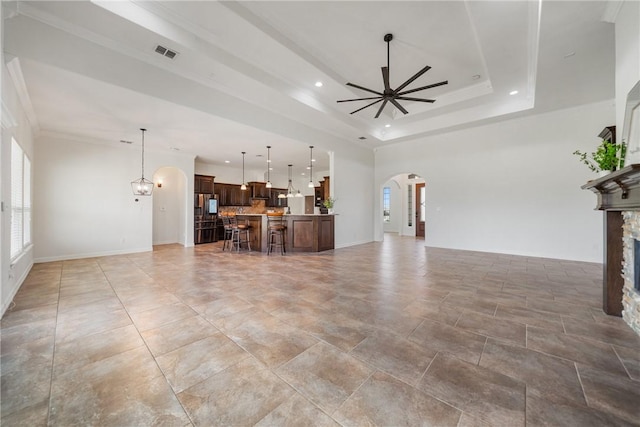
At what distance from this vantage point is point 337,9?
3268 mm

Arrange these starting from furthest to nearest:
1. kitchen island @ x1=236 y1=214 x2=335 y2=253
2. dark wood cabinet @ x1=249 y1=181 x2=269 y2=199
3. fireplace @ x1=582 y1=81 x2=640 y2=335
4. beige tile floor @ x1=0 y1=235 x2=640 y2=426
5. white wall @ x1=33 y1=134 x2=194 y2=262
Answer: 1. dark wood cabinet @ x1=249 y1=181 x2=269 y2=199
2. kitchen island @ x1=236 y1=214 x2=335 y2=253
3. white wall @ x1=33 y1=134 x2=194 y2=262
4. fireplace @ x1=582 y1=81 x2=640 y2=335
5. beige tile floor @ x1=0 y1=235 x2=640 y2=426

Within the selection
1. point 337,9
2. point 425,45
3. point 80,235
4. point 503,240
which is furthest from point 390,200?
point 80,235

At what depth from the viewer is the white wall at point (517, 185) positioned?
217 inches

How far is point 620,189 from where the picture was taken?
243cm

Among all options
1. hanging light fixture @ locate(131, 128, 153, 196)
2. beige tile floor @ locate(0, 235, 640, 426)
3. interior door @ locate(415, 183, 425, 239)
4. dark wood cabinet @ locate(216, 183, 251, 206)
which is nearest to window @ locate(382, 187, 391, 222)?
interior door @ locate(415, 183, 425, 239)

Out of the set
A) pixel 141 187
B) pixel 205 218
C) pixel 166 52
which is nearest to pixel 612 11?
pixel 166 52

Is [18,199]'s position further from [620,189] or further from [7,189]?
[620,189]

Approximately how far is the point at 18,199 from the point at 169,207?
194 inches

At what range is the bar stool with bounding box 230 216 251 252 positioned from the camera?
23.0 feet

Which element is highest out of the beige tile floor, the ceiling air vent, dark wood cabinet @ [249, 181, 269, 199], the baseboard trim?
the ceiling air vent

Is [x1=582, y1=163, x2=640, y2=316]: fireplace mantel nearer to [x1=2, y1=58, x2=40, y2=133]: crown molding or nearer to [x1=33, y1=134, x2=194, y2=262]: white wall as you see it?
[x1=2, y1=58, x2=40, y2=133]: crown molding

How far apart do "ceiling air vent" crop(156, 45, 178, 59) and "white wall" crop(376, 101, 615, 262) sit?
6.78 metres

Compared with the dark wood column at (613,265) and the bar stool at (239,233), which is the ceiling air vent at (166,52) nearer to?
the bar stool at (239,233)

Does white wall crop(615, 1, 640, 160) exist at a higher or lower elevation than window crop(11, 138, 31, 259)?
higher
